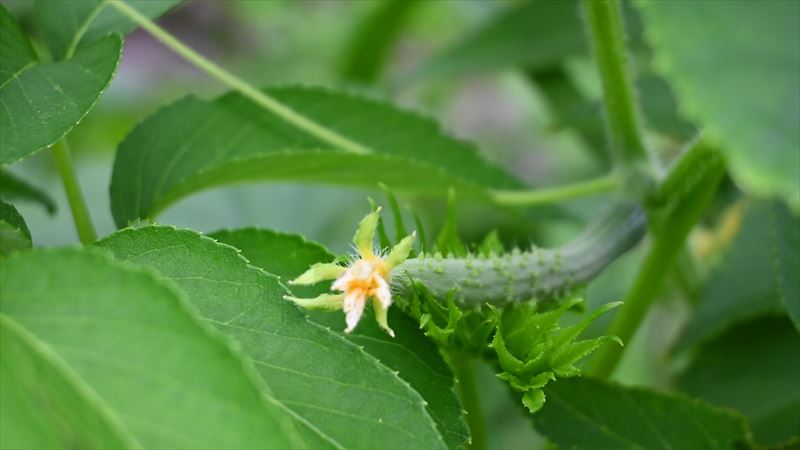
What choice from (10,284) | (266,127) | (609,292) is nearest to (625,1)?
(609,292)

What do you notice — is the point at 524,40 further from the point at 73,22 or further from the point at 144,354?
the point at 144,354

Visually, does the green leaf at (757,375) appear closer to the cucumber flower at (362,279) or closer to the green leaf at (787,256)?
the green leaf at (787,256)

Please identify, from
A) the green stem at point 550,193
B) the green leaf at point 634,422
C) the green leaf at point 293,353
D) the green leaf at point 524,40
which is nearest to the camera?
the green leaf at point 293,353

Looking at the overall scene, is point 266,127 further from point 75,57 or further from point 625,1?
point 625,1

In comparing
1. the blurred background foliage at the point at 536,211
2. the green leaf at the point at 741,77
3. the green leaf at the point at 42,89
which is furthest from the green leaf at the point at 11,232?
the green leaf at the point at 741,77

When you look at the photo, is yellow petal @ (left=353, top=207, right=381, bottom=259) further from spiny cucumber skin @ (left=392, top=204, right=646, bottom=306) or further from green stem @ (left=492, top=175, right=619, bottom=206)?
green stem @ (left=492, top=175, right=619, bottom=206)

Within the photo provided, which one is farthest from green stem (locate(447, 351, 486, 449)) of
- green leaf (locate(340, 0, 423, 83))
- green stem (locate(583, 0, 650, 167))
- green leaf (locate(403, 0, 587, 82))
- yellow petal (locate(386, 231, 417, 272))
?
green leaf (locate(340, 0, 423, 83))
